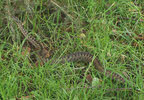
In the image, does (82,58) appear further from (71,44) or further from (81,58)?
(71,44)

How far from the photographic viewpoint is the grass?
12.8ft

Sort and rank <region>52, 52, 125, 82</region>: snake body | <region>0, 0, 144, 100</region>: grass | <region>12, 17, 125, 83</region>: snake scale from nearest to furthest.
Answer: <region>0, 0, 144, 100</region>: grass
<region>12, 17, 125, 83</region>: snake scale
<region>52, 52, 125, 82</region>: snake body

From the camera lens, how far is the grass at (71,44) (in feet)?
12.8

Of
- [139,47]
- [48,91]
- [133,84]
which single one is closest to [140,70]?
[133,84]

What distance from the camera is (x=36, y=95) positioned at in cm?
378

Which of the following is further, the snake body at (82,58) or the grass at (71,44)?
the snake body at (82,58)

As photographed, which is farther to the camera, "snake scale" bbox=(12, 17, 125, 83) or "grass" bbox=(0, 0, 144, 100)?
"snake scale" bbox=(12, 17, 125, 83)

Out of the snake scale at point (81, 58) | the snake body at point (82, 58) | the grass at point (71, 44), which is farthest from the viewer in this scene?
the snake body at point (82, 58)

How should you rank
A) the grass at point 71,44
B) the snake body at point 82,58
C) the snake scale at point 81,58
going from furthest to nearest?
the snake body at point 82,58 → the snake scale at point 81,58 → the grass at point 71,44

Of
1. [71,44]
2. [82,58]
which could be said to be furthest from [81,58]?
[71,44]

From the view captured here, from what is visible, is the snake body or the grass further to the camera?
the snake body

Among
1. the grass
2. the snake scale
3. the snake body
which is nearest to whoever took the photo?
the grass

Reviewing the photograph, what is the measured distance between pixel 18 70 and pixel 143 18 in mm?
2586

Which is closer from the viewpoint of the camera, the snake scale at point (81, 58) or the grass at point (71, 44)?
the grass at point (71, 44)
